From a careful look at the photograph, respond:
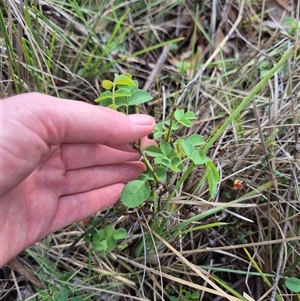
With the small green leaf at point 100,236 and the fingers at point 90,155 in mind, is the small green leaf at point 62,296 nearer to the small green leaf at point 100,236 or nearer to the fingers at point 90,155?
the small green leaf at point 100,236

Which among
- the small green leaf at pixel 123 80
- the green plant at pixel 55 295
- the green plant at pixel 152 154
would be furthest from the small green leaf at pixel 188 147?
the green plant at pixel 55 295

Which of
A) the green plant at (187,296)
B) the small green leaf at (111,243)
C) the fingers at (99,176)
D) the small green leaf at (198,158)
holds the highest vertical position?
the small green leaf at (198,158)

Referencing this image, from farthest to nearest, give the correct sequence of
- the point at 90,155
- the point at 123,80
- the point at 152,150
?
the point at 90,155 → the point at 152,150 → the point at 123,80

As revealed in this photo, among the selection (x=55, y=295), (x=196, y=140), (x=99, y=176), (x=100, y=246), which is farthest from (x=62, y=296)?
(x=196, y=140)

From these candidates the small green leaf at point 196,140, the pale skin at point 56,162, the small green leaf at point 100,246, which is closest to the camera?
the pale skin at point 56,162

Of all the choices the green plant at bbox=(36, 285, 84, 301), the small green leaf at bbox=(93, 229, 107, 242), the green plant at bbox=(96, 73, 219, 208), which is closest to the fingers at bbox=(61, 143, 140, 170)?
the green plant at bbox=(96, 73, 219, 208)

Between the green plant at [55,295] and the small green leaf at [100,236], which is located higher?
the small green leaf at [100,236]

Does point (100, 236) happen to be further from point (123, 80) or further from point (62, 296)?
point (123, 80)

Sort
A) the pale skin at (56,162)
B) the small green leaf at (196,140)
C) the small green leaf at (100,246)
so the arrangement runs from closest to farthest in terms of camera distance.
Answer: the pale skin at (56,162)
the small green leaf at (196,140)
the small green leaf at (100,246)

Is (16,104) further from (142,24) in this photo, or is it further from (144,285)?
(142,24)
